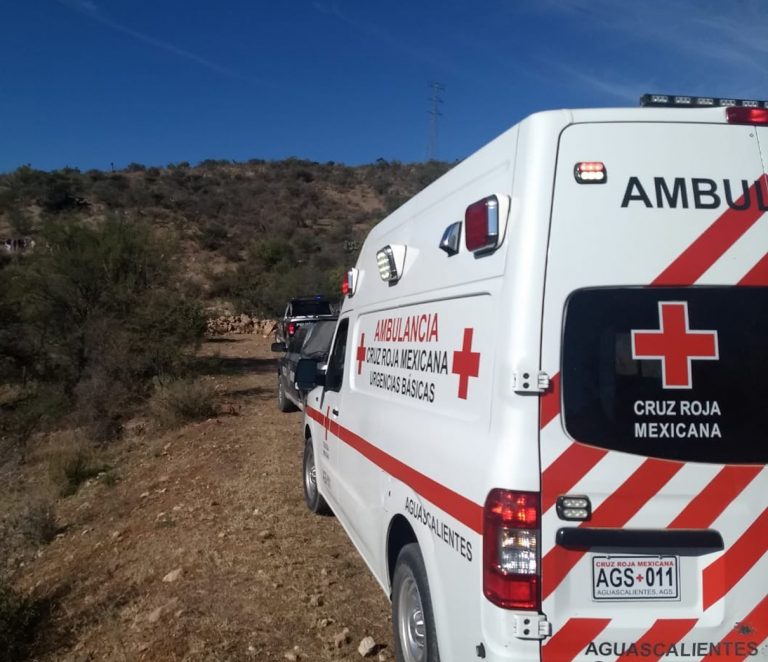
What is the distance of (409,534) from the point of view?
3930 millimetres

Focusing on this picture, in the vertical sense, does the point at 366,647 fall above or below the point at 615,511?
below

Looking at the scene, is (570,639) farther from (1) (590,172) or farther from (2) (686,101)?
(2) (686,101)

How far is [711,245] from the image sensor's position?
9.14ft

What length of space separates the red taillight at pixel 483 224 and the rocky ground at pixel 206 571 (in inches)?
108

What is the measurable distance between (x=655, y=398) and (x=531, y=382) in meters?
0.46

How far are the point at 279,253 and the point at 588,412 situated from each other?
44.7 meters

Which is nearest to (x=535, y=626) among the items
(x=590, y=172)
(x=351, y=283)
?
(x=590, y=172)

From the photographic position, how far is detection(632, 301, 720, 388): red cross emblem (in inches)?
106

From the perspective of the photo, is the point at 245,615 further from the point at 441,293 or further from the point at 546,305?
the point at 546,305

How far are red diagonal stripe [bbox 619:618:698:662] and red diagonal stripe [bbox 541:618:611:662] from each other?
0.15m

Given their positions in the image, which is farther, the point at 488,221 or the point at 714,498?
the point at 488,221

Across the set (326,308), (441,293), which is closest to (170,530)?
(441,293)

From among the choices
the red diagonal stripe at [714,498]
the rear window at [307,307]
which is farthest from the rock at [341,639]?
the rear window at [307,307]

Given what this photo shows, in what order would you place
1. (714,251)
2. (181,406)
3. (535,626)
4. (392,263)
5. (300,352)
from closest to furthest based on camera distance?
(535,626) → (714,251) → (392,263) → (300,352) → (181,406)
